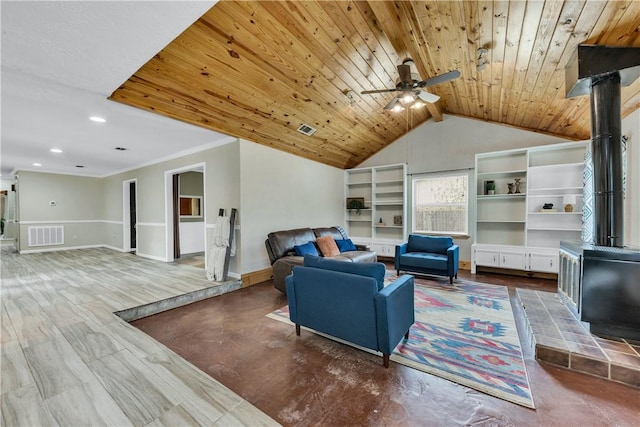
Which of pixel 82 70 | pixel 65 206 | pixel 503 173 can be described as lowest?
pixel 65 206

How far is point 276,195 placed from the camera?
506 centimetres

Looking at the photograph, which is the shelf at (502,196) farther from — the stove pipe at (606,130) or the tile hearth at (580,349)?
the tile hearth at (580,349)

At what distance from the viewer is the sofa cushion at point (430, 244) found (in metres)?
4.76

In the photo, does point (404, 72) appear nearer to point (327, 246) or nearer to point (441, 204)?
point (327, 246)

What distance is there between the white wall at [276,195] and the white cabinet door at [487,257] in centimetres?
337

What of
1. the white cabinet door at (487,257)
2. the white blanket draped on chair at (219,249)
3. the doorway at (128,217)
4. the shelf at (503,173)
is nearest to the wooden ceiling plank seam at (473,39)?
the shelf at (503,173)

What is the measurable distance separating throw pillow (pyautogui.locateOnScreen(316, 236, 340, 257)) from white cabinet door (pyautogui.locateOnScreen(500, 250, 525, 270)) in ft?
10.4

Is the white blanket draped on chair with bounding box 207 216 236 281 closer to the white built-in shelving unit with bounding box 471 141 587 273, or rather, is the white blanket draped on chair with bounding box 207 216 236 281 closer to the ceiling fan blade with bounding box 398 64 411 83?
the ceiling fan blade with bounding box 398 64 411 83

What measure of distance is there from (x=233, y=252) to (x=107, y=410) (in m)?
2.94

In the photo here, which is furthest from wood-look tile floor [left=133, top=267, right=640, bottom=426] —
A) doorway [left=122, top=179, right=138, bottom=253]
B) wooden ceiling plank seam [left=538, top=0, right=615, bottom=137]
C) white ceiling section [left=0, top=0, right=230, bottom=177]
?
doorway [left=122, top=179, right=138, bottom=253]

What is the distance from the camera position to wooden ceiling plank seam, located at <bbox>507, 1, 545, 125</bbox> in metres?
2.22

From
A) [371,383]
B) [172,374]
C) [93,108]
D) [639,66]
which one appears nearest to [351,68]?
[639,66]

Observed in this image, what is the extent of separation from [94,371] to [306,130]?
14.0 feet

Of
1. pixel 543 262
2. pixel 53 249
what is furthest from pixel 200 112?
pixel 53 249
